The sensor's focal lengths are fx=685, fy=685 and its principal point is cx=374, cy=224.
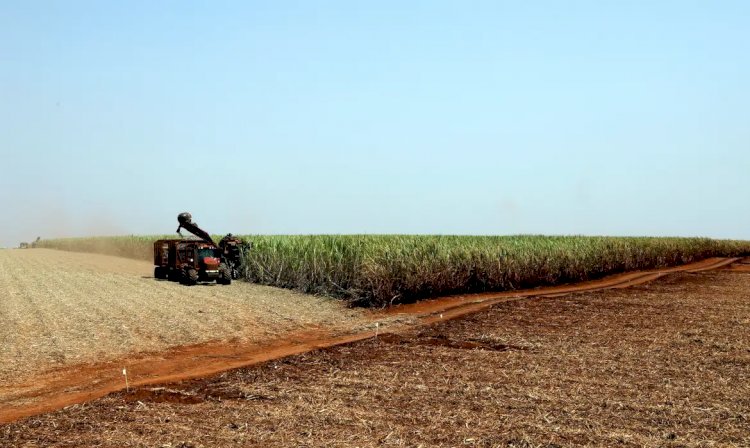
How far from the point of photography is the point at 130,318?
19469 millimetres

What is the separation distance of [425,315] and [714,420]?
12394mm

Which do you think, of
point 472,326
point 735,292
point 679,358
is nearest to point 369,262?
point 472,326

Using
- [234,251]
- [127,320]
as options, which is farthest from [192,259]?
[127,320]

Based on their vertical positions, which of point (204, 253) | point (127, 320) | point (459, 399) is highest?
point (204, 253)

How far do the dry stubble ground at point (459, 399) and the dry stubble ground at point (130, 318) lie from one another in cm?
403

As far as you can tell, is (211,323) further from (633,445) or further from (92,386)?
(633,445)

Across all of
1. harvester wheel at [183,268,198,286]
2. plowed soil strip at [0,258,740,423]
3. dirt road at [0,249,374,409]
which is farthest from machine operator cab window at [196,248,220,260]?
plowed soil strip at [0,258,740,423]

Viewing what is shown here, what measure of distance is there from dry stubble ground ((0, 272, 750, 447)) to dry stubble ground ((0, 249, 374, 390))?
4.03m

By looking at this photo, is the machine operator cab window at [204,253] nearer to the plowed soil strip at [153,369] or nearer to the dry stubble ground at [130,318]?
the dry stubble ground at [130,318]

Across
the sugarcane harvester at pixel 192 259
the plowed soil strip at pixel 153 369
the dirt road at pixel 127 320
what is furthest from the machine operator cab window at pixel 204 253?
the plowed soil strip at pixel 153 369

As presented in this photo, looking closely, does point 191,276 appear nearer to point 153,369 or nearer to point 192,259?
point 192,259

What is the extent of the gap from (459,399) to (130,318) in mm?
12324

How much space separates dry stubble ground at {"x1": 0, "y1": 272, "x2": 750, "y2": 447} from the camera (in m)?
8.55

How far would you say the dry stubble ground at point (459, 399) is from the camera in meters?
8.55
